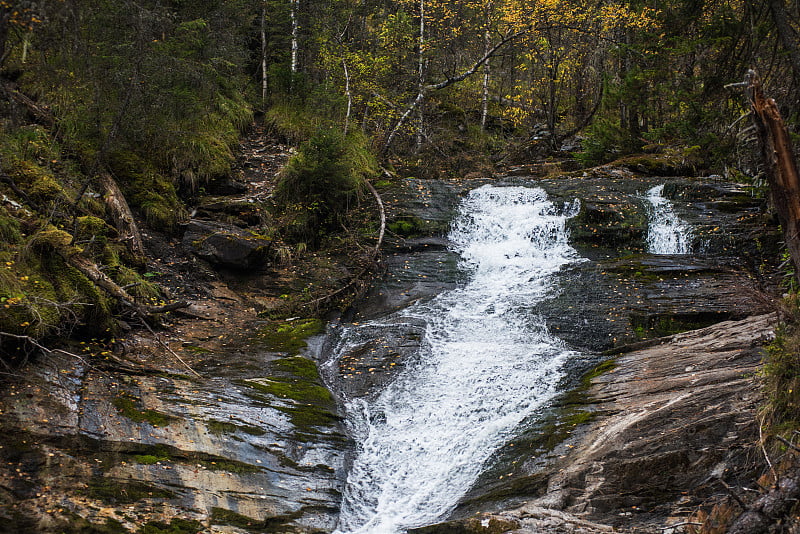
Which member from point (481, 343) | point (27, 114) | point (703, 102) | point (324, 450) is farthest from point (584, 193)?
point (27, 114)

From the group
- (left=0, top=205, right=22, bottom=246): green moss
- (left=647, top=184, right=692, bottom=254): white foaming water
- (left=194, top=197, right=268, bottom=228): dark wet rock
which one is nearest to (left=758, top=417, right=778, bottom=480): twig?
(left=647, top=184, right=692, bottom=254): white foaming water

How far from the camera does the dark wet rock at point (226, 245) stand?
1191cm

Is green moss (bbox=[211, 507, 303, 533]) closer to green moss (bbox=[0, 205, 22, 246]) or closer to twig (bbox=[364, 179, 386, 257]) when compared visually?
green moss (bbox=[0, 205, 22, 246])

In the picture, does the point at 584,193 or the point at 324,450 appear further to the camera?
the point at 584,193

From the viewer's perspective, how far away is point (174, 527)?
518 centimetres

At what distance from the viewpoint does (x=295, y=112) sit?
57.7 ft

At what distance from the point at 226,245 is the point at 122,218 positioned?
2.05 m

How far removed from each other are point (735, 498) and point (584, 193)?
1147cm

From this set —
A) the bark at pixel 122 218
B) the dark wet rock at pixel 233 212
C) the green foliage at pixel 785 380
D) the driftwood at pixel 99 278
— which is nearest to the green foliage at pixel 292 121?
the dark wet rock at pixel 233 212

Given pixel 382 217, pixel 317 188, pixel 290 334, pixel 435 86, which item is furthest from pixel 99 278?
pixel 435 86

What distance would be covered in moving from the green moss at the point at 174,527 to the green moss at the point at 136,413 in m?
1.42

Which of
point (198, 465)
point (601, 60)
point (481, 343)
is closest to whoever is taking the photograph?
point (198, 465)

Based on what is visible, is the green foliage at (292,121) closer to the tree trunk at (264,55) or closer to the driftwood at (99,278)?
the tree trunk at (264,55)

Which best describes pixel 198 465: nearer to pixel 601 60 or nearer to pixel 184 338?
pixel 184 338
